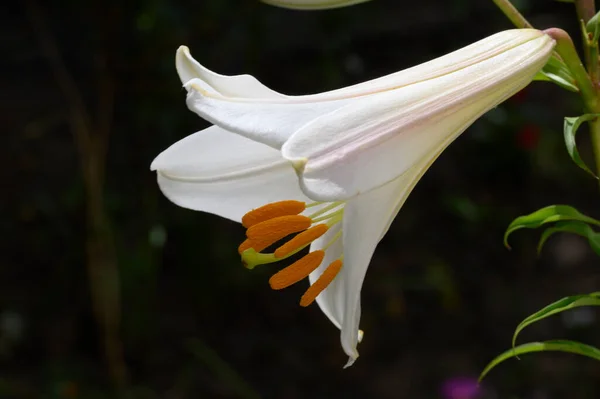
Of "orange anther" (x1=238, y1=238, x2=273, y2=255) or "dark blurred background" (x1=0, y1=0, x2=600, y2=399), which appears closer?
"orange anther" (x1=238, y1=238, x2=273, y2=255)

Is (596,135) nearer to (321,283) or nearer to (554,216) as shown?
(554,216)

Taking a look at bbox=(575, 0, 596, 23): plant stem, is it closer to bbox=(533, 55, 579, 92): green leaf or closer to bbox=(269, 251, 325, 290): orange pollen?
bbox=(533, 55, 579, 92): green leaf

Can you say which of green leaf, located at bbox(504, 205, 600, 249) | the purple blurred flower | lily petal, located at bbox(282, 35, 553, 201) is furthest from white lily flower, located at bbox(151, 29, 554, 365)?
the purple blurred flower

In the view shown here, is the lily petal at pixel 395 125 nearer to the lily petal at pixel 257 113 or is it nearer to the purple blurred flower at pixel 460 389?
the lily petal at pixel 257 113

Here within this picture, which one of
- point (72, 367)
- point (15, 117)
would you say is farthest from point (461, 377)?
point (15, 117)

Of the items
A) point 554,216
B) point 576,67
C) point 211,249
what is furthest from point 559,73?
point 211,249

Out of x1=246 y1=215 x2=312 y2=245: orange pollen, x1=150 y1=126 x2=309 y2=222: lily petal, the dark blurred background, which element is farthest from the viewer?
the dark blurred background

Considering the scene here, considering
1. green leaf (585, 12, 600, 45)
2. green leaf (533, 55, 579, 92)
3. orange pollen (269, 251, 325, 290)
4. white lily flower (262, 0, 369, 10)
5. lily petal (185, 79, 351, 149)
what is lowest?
orange pollen (269, 251, 325, 290)

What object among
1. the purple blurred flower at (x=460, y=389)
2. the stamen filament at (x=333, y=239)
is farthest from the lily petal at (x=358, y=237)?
the purple blurred flower at (x=460, y=389)

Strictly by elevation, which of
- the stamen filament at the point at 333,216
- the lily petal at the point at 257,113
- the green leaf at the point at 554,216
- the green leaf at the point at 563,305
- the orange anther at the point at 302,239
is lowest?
the green leaf at the point at 563,305
